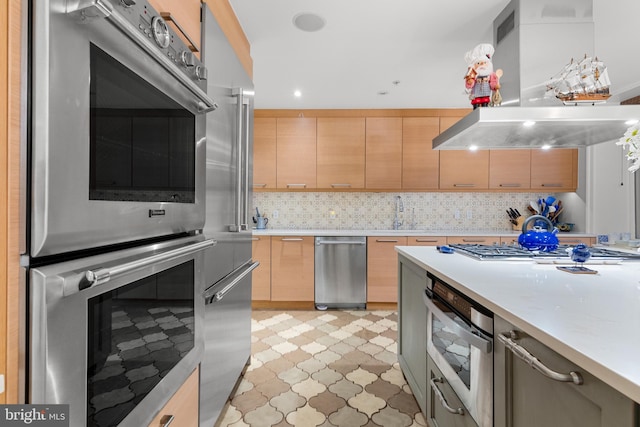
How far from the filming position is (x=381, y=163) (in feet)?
12.9

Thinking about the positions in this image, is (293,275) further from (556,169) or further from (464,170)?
(556,169)

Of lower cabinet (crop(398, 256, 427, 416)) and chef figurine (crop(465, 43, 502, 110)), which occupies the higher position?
chef figurine (crop(465, 43, 502, 110))

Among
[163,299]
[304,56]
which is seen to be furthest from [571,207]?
[163,299]

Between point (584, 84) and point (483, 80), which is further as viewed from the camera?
point (483, 80)

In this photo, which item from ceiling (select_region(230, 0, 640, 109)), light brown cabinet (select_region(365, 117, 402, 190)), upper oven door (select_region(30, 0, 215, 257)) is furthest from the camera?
light brown cabinet (select_region(365, 117, 402, 190))

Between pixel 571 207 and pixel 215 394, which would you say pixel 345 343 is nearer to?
pixel 215 394

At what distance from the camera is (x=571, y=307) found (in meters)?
0.88

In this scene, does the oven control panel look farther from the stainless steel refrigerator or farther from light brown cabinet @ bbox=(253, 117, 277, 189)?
light brown cabinet @ bbox=(253, 117, 277, 189)

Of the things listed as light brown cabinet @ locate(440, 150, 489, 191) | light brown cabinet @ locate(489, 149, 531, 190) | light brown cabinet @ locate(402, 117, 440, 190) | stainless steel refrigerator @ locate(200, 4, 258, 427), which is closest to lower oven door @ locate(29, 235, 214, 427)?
stainless steel refrigerator @ locate(200, 4, 258, 427)

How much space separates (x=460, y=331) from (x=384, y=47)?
2.12 m

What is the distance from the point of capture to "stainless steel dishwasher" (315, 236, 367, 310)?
363 cm

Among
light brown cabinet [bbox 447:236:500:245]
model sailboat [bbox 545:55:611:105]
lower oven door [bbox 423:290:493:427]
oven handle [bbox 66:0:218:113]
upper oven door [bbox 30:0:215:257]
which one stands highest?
model sailboat [bbox 545:55:611:105]

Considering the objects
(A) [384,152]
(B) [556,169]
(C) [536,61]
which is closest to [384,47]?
(C) [536,61]

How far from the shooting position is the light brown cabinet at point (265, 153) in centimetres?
397
